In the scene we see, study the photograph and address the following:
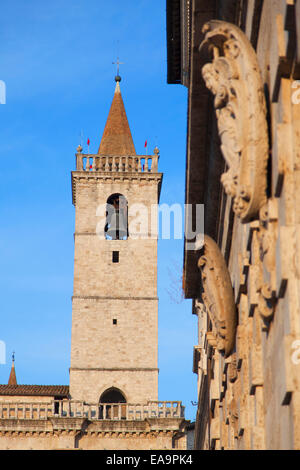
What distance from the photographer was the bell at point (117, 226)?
5238 cm

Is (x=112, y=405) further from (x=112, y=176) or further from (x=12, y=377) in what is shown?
(x=12, y=377)

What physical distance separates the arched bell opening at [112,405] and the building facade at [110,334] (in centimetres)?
6

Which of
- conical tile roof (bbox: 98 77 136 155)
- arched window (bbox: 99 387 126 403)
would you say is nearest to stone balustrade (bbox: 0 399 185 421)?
arched window (bbox: 99 387 126 403)

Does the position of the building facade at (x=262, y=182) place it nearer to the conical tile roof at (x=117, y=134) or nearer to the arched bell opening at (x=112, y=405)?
the arched bell opening at (x=112, y=405)

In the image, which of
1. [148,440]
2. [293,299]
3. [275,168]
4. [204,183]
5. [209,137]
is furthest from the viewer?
[148,440]

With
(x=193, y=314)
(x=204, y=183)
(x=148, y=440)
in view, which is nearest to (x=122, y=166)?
(x=148, y=440)

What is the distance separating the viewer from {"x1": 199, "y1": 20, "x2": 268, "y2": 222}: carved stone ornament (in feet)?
21.9

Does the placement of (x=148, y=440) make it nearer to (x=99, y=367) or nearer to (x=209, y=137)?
(x=99, y=367)

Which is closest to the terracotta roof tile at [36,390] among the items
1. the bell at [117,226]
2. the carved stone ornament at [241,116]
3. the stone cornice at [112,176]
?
the bell at [117,226]

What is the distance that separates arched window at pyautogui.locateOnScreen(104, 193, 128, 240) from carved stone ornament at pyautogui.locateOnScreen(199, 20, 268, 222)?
45033mm

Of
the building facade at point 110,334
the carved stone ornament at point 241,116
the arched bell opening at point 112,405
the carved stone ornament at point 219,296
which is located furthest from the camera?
the arched bell opening at point 112,405

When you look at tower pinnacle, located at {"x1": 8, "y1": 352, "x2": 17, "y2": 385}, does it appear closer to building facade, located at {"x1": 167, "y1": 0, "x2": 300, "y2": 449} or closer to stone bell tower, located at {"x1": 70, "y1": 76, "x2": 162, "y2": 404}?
stone bell tower, located at {"x1": 70, "y1": 76, "x2": 162, "y2": 404}

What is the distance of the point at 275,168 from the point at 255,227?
0.87 meters
